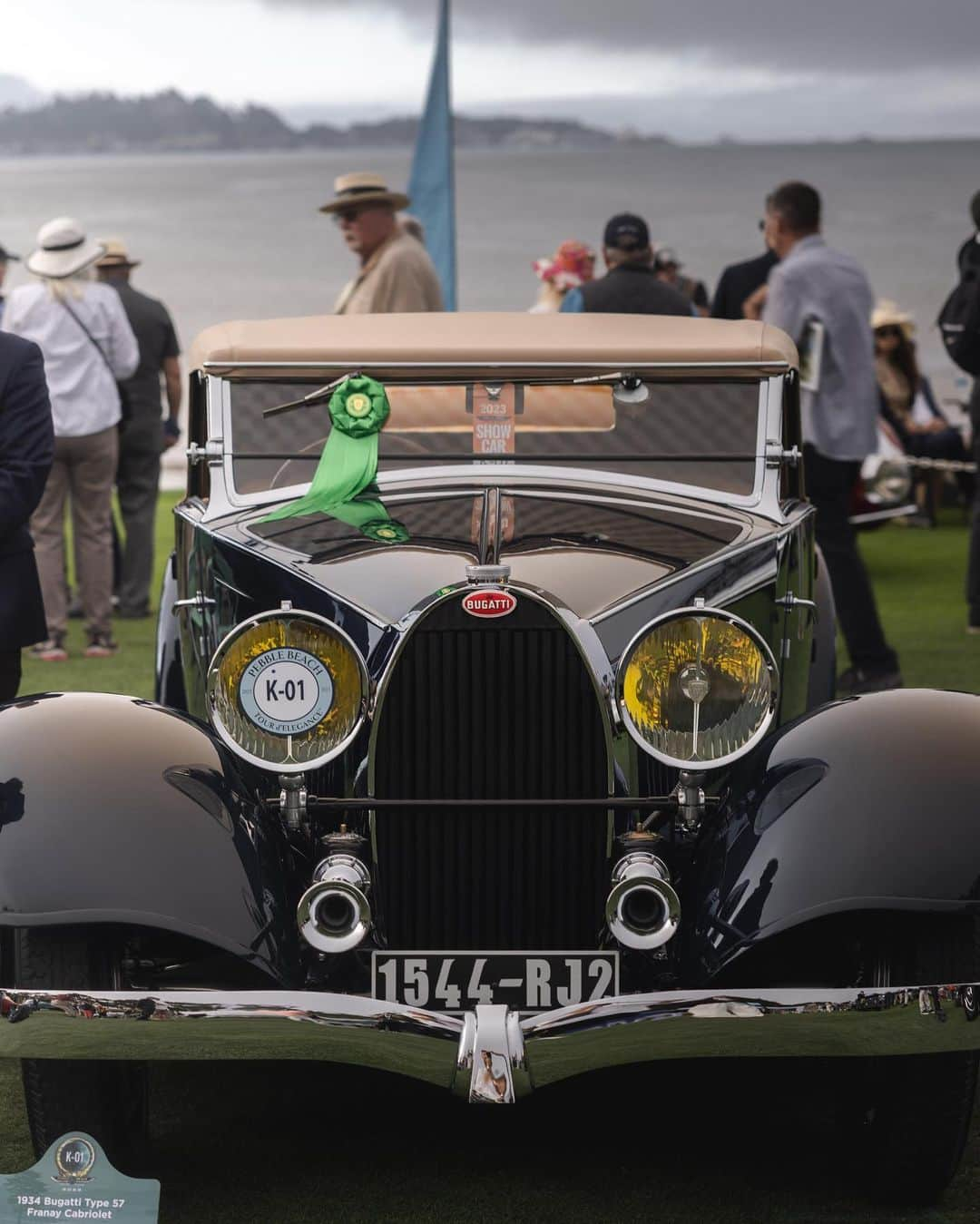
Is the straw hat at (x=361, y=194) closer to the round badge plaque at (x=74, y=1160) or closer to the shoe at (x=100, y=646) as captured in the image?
the shoe at (x=100, y=646)

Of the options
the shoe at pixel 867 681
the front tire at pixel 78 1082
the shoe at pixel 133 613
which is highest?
the front tire at pixel 78 1082

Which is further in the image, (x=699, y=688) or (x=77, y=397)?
(x=77, y=397)

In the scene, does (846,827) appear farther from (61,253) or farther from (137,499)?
(137,499)

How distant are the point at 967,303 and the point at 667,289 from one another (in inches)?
53.1

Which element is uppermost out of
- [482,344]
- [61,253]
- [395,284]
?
Answer: [482,344]

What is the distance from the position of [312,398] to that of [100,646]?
4.88m

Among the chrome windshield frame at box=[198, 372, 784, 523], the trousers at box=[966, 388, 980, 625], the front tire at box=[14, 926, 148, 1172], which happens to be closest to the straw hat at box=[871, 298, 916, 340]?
the trousers at box=[966, 388, 980, 625]

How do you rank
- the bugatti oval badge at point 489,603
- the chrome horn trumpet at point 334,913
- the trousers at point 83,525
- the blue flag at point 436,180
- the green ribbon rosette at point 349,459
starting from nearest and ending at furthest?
the chrome horn trumpet at point 334,913
the bugatti oval badge at point 489,603
the green ribbon rosette at point 349,459
the trousers at point 83,525
the blue flag at point 436,180

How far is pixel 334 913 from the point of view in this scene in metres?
3.40

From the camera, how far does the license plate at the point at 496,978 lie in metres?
3.38

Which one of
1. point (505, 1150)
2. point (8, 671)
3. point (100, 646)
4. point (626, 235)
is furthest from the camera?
point (100, 646)

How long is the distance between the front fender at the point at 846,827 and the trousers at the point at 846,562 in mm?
3928

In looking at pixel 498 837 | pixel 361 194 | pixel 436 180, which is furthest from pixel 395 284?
pixel 498 837

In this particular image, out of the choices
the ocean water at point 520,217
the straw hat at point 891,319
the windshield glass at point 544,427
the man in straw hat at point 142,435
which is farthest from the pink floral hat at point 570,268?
the ocean water at point 520,217
